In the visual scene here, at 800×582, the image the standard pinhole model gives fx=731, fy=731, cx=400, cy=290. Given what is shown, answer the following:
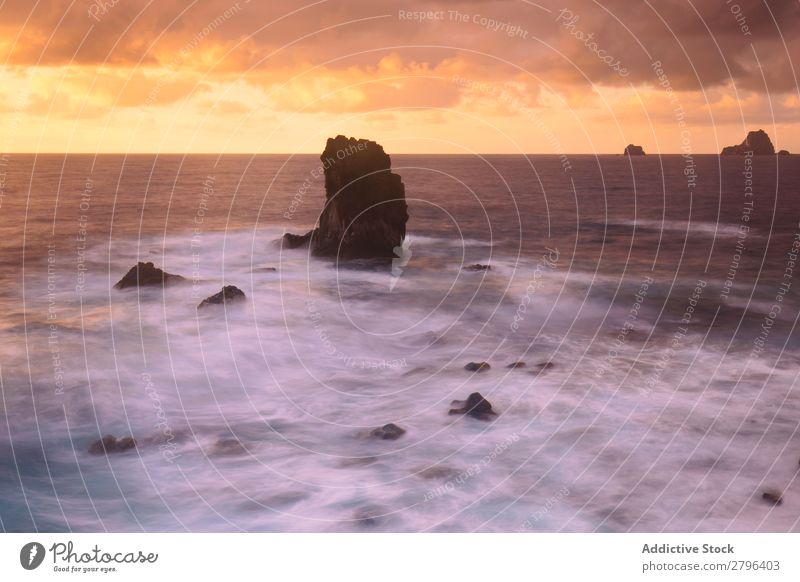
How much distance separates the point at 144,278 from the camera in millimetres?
24344

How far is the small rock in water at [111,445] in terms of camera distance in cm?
1436

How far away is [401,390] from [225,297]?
7874mm

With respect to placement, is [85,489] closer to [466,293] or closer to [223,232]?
[466,293]

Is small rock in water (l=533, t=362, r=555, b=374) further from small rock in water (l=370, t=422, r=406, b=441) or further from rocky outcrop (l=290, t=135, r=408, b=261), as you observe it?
rocky outcrop (l=290, t=135, r=408, b=261)

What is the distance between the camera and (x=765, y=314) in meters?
24.3

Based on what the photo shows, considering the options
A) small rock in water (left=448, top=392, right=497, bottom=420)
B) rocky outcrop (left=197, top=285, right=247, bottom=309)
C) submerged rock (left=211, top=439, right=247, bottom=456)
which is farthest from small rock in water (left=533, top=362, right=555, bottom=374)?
rocky outcrop (left=197, top=285, right=247, bottom=309)

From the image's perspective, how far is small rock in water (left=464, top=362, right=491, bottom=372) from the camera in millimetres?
18391

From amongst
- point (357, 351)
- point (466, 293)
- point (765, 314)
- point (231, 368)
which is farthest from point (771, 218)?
point (231, 368)

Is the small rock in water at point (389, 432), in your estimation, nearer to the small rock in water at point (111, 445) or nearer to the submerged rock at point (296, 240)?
the small rock in water at point (111, 445)

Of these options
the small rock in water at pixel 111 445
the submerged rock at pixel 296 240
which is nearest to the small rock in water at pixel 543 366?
the small rock in water at pixel 111 445

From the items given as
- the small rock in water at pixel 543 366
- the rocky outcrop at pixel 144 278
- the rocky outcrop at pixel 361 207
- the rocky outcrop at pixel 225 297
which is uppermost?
the rocky outcrop at pixel 361 207
